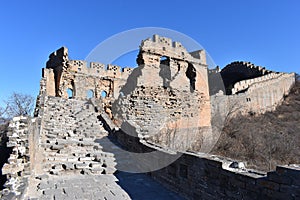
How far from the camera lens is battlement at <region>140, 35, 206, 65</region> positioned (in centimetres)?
1160

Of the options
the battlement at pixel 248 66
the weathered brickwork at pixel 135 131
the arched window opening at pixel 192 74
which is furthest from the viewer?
the battlement at pixel 248 66

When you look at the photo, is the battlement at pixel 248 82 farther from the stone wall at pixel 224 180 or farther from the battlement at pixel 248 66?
the stone wall at pixel 224 180

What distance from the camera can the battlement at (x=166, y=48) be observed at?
38.1 feet

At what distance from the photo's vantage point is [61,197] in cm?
424

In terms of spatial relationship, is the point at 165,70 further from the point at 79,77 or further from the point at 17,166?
the point at 79,77

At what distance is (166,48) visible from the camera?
1241 centimetres

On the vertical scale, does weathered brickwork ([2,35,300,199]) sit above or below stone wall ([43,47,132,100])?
below

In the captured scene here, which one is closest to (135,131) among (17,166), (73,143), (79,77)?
(73,143)

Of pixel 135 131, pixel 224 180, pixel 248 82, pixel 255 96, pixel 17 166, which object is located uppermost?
pixel 248 82

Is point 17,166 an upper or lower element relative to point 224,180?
lower

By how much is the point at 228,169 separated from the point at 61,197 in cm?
322

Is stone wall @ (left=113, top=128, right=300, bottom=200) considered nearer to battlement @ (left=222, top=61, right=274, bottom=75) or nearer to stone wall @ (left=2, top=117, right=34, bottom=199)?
stone wall @ (left=2, top=117, right=34, bottom=199)

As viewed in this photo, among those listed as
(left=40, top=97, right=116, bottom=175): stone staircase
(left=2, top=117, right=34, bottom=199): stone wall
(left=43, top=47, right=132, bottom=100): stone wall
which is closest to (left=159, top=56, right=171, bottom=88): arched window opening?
(left=40, top=97, right=116, bottom=175): stone staircase

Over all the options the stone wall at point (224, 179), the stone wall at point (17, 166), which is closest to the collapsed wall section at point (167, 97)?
the stone wall at point (17, 166)
